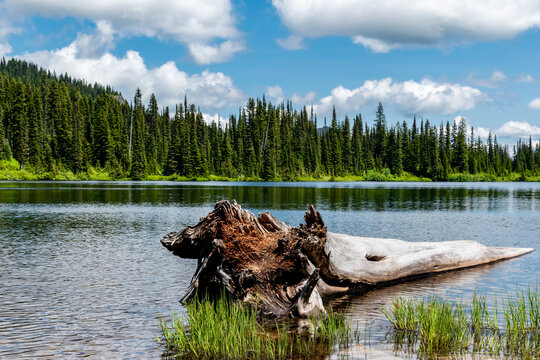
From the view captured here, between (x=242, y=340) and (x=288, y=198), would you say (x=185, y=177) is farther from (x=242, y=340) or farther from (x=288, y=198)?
(x=242, y=340)

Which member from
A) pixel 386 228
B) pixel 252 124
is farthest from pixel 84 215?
pixel 252 124

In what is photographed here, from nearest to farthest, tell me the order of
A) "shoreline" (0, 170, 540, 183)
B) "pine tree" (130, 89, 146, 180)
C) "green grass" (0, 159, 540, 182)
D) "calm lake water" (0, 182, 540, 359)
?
"calm lake water" (0, 182, 540, 359) → "shoreline" (0, 170, 540, 183) → "green grass" (0, 159, 540, 182) → "pine tree" (130, 89, 146, 180)

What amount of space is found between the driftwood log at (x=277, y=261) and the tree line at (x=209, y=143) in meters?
118

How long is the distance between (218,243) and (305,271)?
6.64ft

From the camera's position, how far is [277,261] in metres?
10.8

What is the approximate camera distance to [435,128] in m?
168

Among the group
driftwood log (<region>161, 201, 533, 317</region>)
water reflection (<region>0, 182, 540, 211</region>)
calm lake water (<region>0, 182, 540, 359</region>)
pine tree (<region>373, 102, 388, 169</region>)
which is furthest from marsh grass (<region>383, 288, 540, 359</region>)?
pine tree (<region>373, 102, 388, 169</region>)

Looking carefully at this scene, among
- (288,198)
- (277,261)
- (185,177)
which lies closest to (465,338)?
(277,261)

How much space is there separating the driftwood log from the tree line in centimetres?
11807

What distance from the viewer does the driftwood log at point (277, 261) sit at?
10398 millimetres

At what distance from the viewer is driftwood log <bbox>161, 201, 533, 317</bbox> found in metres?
10.4

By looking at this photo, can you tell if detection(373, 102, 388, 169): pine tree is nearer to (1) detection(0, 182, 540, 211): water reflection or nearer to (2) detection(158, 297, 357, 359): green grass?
(1) detection(0, 182, 540, 211): water reflection

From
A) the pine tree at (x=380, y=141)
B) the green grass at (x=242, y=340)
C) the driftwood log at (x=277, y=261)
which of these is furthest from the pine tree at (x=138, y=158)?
the green grass at (x=242, y=340)

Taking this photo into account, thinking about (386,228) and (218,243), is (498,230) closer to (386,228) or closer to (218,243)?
(386,228)
